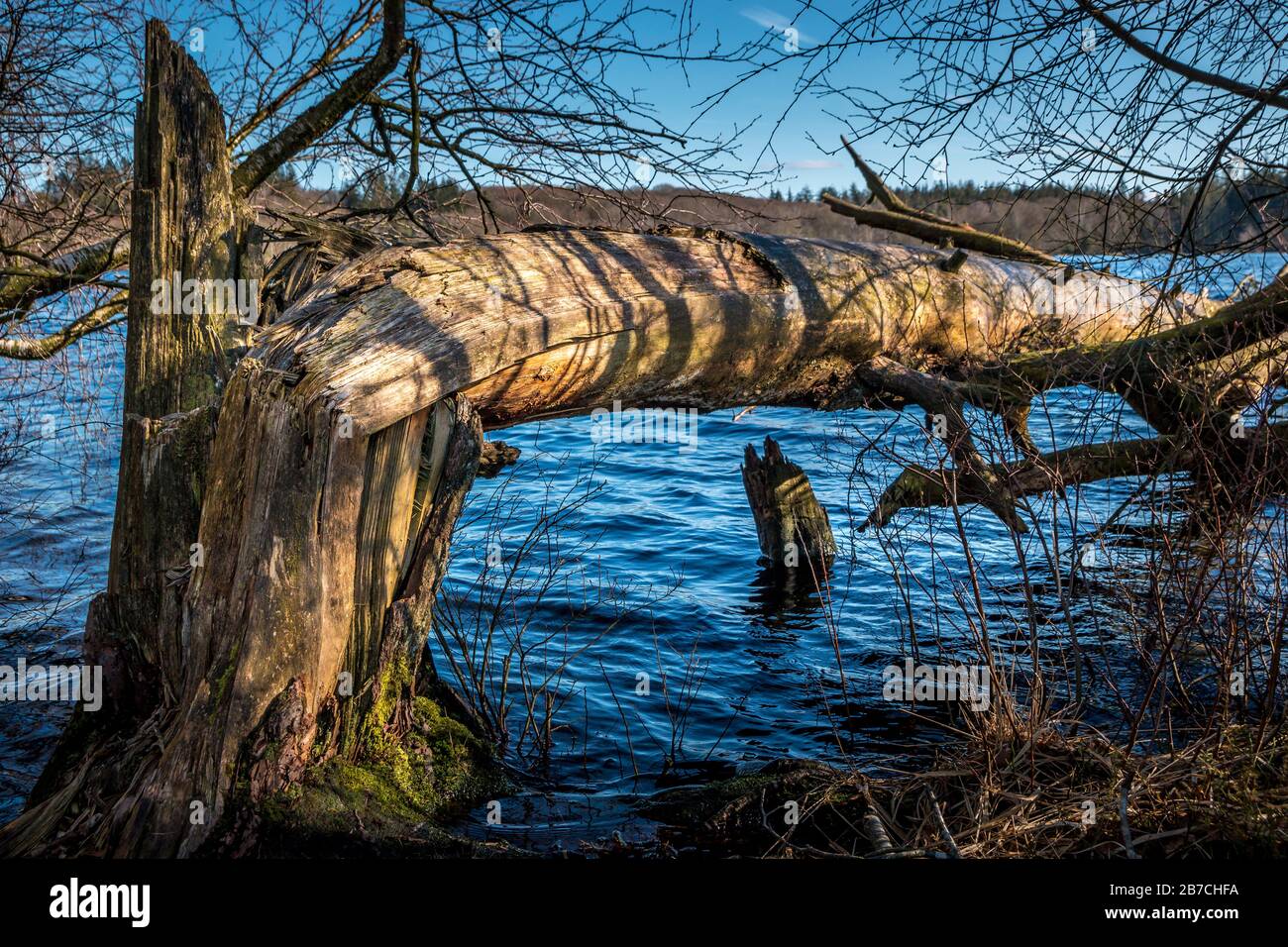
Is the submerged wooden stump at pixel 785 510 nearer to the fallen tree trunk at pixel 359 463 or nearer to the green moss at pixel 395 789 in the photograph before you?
the fallen tree trunk at pixel 359 463

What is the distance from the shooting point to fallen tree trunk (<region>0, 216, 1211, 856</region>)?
3691 mm

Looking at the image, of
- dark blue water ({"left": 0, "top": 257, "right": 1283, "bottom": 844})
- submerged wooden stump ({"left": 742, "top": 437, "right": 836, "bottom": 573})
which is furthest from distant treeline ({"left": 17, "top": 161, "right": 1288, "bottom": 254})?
submerged wooden stump ({"left": 742, "top": 437, "right": 836, "bottom": 573})

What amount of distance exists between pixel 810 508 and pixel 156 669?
6.06 m

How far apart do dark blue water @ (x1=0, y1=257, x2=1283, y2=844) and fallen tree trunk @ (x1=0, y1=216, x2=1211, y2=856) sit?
3.19ft

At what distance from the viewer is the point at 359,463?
384 cm

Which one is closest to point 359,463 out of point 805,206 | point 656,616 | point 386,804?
point 386,804

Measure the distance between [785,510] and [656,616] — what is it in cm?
170

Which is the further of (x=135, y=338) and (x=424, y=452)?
(x=135, y=338)

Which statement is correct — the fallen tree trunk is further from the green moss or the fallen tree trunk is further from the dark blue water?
the dark blue water

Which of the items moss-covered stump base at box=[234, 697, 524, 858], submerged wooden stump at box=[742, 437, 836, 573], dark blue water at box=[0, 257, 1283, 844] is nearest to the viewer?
moss-covered stump base at box=[234, 697, 524, 858]

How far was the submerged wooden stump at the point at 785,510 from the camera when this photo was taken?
29.3 ft

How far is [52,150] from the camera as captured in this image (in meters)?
5.85
